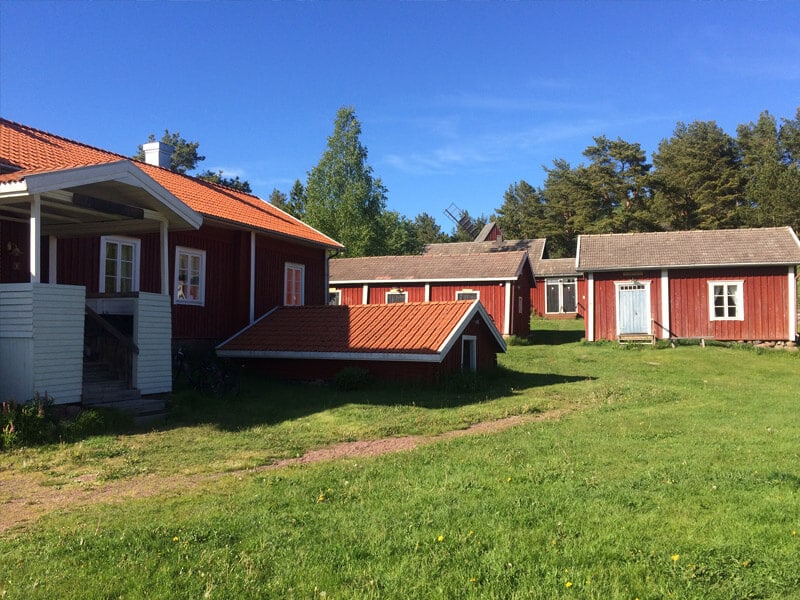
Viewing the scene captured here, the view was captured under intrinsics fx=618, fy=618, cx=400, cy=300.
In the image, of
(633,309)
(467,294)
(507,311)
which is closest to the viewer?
(633,309)

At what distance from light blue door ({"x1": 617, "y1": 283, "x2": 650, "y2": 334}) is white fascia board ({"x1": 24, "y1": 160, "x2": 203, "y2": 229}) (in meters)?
18.0

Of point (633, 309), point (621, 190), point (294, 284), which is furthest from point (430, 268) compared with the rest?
point (621, 190)

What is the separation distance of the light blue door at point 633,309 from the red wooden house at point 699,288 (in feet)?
0.12

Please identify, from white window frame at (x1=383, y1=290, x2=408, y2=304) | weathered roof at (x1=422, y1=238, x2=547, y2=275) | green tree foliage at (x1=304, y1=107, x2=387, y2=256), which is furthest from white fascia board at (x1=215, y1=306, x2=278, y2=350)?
weathered roof at (x1=422, y1=238, x2=547, y2=275)

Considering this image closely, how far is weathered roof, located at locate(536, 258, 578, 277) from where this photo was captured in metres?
37.3

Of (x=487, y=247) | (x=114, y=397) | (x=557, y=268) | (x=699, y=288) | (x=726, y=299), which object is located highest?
(x=487, y=247)

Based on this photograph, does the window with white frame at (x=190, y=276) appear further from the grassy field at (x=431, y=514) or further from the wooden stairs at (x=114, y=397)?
the grassy field at (x=431, y=514)

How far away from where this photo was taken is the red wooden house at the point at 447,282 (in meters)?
26.6

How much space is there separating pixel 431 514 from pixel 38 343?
6.74 m

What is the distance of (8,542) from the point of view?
15.0 ft

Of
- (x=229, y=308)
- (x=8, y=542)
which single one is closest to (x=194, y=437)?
(x=8, y=542)

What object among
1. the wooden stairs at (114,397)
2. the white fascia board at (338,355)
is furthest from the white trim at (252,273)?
the wooden stairs at (114,397)

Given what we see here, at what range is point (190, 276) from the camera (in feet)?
49.3

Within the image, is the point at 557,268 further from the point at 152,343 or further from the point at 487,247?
the point at 152,343
